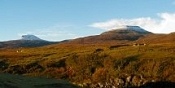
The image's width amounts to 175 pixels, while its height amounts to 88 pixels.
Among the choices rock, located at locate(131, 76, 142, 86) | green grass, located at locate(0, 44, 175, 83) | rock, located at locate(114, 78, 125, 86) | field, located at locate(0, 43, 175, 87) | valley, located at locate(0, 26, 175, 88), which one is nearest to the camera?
rock, located at locate(131, 76, 142, 86)

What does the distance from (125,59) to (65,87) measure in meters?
22.2

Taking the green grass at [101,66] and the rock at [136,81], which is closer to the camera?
the rock at [136,81]

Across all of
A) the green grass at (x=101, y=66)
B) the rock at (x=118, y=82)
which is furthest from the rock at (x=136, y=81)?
the green grass at (x=101, y=66)

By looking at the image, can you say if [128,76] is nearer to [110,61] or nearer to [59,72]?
[110,61]

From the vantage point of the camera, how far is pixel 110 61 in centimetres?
9169

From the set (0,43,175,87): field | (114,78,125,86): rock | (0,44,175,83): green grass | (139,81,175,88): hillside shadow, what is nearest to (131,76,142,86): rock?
(0,43,175,87): field

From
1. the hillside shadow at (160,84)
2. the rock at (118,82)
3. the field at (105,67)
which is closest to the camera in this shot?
the hillside shadow at (160,84)

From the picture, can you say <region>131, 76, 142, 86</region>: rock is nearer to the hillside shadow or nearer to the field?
the field

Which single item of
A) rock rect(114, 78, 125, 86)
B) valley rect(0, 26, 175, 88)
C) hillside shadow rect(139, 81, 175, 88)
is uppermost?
valley rect(0, 26, 175, 88)

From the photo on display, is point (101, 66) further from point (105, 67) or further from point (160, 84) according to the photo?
point (160, 84)

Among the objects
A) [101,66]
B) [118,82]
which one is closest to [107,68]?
[101,66]

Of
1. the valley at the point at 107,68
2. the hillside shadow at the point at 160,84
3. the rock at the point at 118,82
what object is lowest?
the hillside shadow at the point at 160,84

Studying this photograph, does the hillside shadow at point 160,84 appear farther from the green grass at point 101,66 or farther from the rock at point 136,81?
A: the green grass at point 101,66

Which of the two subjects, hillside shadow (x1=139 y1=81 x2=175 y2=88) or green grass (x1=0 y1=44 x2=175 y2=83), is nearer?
hillside shadow (x1=139 y1=81 x2=175 y2=88)
